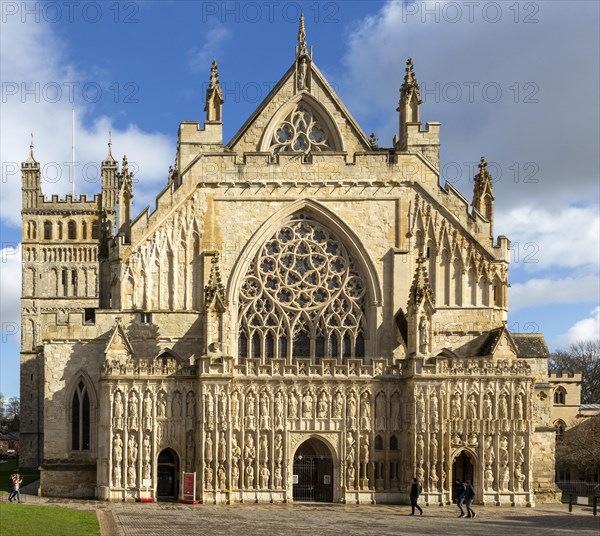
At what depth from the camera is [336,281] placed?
43.9 meters

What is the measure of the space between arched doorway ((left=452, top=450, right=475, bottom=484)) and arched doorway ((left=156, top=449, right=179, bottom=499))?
1121 centimetres

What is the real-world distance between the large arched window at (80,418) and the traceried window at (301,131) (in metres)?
13.9

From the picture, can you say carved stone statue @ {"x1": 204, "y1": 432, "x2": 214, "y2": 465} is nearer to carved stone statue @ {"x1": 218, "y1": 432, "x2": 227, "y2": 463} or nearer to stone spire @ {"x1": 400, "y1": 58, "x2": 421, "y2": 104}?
carved stone statue @ {"x1": 218, "y1": 432, "x2": 227, "y2": 463}

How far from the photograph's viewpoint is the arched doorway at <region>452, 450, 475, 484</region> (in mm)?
40906

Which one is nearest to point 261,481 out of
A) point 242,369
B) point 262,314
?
point 242,369

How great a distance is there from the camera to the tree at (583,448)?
65875mm

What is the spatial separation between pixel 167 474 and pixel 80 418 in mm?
4380

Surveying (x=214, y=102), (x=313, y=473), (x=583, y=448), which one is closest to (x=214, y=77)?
(x=214, y=102)

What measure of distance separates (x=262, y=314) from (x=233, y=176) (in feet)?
20.0

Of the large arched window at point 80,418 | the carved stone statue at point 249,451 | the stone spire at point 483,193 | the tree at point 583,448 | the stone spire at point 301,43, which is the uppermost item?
the stone spire at point 301,43

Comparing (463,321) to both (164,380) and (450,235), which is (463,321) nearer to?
(450,235)

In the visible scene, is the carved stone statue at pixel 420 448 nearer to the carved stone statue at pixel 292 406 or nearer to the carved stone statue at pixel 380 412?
the carved stone statue at pixel 380 412

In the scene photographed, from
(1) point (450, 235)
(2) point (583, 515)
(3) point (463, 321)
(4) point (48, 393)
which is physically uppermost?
(1) point (450, 235)

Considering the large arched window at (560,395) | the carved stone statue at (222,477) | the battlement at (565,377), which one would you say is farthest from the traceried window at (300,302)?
the large arched window at (560,395)
